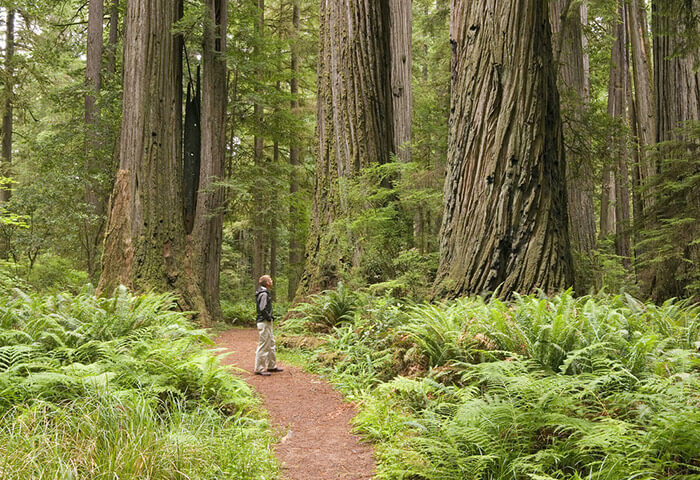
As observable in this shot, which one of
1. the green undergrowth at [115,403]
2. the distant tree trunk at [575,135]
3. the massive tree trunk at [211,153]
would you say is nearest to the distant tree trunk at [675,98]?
the distant tree trunk at [575,135]

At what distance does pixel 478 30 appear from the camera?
21.1 ft

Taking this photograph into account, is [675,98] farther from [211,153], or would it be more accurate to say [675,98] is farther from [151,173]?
[211,153]

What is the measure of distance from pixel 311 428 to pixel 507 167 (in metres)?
3.91

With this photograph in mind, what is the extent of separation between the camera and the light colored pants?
649 cm

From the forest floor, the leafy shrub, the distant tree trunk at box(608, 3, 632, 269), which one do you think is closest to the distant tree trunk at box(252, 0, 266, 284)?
the leafy shrub

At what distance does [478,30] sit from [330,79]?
354 cm

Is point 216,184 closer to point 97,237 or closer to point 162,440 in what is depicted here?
point 97,237

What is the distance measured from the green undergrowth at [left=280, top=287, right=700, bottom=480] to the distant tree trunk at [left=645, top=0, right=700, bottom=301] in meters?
1.54

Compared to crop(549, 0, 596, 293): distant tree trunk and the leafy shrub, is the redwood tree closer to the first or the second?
the leafy shrub

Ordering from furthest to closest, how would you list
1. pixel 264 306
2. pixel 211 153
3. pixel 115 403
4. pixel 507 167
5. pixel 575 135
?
pixel 211 153 → pixel 575 135 → pixel 264 306 → pixel 507 167 → pixel 115 403

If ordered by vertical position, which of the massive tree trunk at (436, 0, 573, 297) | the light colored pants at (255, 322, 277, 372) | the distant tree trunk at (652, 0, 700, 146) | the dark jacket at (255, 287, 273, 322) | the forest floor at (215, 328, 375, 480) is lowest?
the forest floor at (215, 328, 375, 480)

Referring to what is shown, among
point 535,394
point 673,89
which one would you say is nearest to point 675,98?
point 673,89

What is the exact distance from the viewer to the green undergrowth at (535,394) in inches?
112

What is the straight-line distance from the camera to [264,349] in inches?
259
